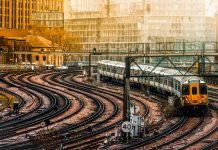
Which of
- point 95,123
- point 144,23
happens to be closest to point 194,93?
point 95,123

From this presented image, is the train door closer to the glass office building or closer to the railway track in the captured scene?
the railway track

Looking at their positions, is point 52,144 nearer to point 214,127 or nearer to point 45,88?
point 214,127

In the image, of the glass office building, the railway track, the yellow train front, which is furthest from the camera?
the glass office building

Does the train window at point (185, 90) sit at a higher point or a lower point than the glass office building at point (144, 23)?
lower

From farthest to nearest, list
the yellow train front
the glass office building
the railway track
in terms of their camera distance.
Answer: the glass office building < the yellow train front < the railway track

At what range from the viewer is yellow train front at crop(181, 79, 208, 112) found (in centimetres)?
3953

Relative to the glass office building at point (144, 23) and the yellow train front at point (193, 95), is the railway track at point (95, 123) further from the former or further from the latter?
the glass office building at point (144, 23)

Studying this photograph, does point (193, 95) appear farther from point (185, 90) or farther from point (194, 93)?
point (185, 90)

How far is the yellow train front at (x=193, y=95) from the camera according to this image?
39.5 m

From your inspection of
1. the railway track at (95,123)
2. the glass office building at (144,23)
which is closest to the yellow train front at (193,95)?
the railway track at (95,123)

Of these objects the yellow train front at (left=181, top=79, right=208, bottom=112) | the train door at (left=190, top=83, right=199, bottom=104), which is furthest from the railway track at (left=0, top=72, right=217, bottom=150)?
the train door at (left=190, top=83, right=199, bottom=104)

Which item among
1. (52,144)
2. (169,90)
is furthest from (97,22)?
(52,144)

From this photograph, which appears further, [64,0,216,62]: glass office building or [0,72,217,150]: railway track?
[64,0,216,62]: glass office building

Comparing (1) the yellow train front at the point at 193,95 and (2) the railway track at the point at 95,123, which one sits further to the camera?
(1) the yellow train front at the point at 193,95
